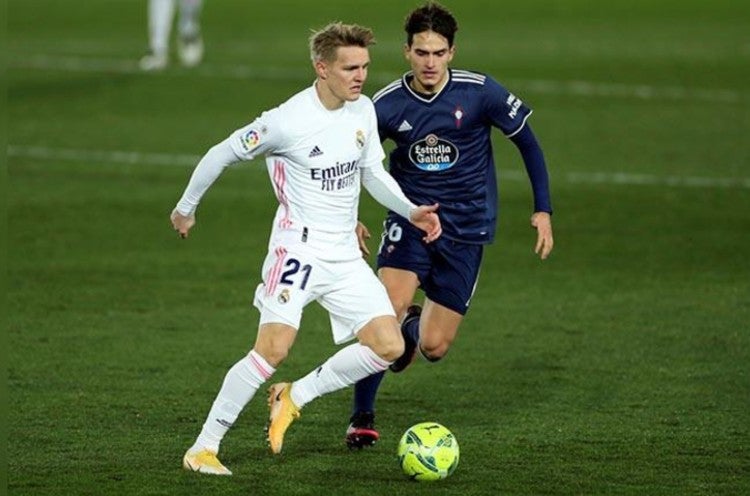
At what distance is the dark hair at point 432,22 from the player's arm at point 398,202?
0.96 m

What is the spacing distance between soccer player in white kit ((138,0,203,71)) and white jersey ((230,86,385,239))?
61.1ft

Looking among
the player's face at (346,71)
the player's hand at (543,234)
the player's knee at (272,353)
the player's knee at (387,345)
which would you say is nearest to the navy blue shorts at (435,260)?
the player's hand at (543,234)

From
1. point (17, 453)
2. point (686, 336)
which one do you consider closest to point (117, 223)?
point (686, 336)

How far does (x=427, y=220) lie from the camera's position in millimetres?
9070

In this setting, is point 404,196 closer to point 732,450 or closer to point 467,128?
point 467,128

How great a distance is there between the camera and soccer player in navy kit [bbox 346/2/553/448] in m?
9.78

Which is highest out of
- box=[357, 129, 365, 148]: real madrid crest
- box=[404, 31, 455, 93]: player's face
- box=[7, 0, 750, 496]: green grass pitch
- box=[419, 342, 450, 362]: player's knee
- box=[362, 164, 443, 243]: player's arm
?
box=[404, 31, 455, 93]: player's face

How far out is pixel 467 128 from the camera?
9.98m

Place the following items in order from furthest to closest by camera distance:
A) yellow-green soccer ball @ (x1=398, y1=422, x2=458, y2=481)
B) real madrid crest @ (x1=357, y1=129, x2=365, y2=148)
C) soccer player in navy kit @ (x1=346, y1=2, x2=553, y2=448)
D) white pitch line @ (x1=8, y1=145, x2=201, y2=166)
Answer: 1. white pitch line @ (x1=8, y1=145, x2=201, y2=166)
2. soccer player in navy kit @ (x1=346, y1=2, x2=553, y2=448)
3. real madrid crest @ (x1=357, y1=129, x2=365, y2=148)
4. yellow-green soccer ball @ (x1=398, y1=422, x2=458, y2=481)

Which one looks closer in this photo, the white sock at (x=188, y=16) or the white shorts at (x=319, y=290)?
the white shorts at (x=319, y=290)

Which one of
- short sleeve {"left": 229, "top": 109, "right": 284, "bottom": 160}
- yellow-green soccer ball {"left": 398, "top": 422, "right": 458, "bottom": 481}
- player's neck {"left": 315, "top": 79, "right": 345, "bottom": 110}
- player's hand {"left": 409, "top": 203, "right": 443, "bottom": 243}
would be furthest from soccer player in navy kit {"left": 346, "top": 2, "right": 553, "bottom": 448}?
short sleeve {"left": 229, "top": 109, "right": 284, "bottom": 160}

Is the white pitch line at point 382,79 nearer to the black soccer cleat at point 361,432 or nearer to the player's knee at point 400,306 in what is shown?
the player's knee at point 400,306

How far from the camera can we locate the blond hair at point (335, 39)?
28.9 ft

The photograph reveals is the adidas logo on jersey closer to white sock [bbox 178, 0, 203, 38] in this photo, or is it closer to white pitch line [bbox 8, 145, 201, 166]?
white pitch line [bbox 8, 145, 201, 166]
